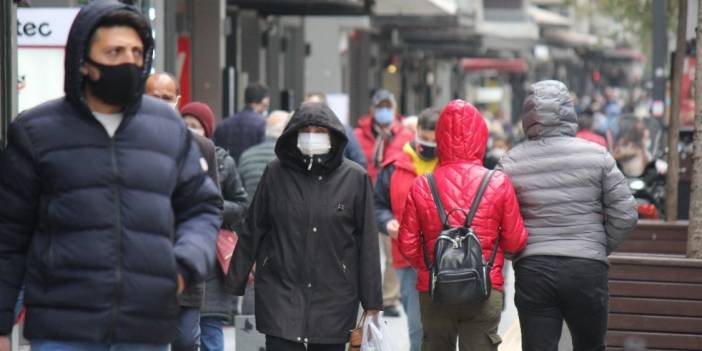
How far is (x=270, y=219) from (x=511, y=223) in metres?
1.12

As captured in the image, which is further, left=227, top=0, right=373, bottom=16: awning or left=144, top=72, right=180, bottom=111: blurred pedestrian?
left=227, top=0, right=373, bottom=16: awning

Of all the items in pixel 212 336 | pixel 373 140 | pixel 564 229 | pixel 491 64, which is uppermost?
pixel 564 229

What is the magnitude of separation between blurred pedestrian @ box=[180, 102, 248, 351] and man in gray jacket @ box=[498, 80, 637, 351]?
176cm

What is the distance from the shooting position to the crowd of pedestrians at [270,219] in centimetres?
507

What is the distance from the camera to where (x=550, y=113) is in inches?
309

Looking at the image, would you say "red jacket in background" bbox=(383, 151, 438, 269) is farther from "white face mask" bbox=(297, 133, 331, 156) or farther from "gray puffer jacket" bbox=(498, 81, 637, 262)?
"white face mask" bbox=(297, 133, 331, 156)

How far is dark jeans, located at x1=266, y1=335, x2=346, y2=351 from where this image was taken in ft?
24.7

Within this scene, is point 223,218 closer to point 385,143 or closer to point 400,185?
point 400,185

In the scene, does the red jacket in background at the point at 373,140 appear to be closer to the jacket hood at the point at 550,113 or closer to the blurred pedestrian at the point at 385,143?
the blurred pedestrian at the point at 385,143

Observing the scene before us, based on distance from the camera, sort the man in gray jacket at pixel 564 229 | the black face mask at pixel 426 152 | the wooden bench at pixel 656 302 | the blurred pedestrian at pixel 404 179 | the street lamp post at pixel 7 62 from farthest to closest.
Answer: the black face mask at pixel 426 152 < the blurred pedestrian at pixel 404 179 < the street lamp post at pixel 7 62 < the wooden bench at pixel 656 302 < the man in gray jacket at pixel 564 229

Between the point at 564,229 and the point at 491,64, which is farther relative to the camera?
the point at 491,64

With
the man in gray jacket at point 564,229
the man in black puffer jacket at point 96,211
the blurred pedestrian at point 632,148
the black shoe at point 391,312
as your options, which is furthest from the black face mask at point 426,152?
the blurred pedestrian at point 632,148

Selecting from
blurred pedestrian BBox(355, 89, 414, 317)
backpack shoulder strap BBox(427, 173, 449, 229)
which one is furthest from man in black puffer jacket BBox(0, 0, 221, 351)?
blurred pedestrian BBox(355, 89, 414, 317)

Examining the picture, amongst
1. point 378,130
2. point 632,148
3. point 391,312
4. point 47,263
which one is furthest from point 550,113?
point 632,148
